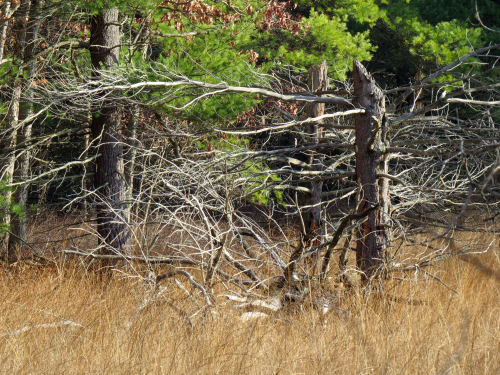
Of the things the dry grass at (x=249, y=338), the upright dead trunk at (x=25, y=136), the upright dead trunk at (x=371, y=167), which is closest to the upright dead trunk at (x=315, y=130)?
the upright dead trunk at (x=371, y=167)

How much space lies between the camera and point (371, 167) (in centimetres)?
666

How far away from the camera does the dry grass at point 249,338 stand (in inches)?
164

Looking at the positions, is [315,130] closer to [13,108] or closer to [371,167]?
[371,167]

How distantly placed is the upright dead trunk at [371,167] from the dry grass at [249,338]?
0.43m

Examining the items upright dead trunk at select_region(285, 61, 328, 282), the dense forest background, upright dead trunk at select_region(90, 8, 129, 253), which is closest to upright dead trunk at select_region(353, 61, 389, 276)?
the dense forest background

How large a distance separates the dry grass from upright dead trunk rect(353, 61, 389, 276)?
427 millimetres

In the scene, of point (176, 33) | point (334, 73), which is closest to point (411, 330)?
point (176, 33)

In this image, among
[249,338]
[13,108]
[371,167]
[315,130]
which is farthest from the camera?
[315,130]

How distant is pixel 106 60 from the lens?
8.95m

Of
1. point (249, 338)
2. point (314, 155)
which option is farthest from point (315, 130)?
point (249, 338)

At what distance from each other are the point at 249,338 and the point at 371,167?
9.27ft

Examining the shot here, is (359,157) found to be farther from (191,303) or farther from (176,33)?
(176,33)

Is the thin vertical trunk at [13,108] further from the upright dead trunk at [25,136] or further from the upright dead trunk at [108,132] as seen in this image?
the upright dead trunk at [108,132]

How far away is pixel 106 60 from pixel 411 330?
19.4ft
